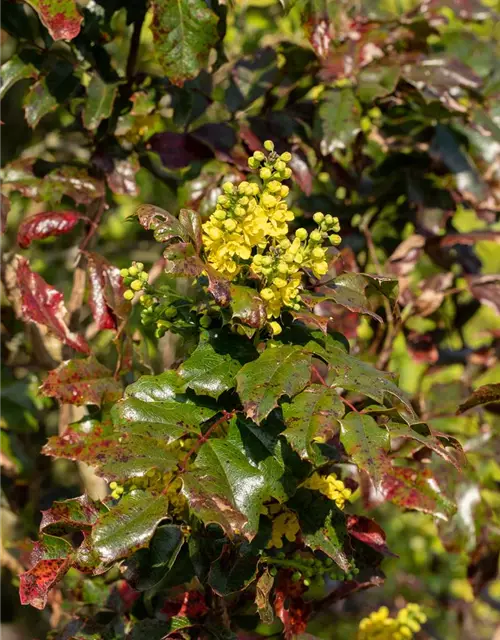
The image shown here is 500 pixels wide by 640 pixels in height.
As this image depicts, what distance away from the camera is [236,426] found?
0.96 metres

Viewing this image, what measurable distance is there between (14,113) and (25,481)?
1.02 meters

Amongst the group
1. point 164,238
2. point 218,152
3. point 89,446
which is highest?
point 164,238

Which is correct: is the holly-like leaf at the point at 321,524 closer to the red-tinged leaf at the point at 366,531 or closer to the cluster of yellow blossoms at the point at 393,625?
the red-tinged leaf at the point at 366,531

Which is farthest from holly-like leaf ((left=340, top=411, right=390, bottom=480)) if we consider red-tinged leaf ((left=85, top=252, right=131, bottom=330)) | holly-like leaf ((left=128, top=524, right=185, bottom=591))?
red-tinged leaf ((left=85, top=252, right=131, bottom=330))

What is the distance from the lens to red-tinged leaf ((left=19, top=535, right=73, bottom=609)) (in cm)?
93

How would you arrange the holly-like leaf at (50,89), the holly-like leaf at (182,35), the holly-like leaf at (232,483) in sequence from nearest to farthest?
1. the holly-like leaf at (232,483)
2. the holly-like leaf at (182,35)
3. the holly-like leaf at (50,89)

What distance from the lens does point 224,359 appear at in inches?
38.4

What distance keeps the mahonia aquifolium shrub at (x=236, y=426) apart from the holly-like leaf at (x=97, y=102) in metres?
0.38

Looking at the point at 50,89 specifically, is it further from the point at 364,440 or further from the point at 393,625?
the point at 393,625

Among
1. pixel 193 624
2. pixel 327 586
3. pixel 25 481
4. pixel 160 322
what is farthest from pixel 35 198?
pixel 327 586

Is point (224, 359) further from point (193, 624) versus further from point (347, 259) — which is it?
point (347, 259)

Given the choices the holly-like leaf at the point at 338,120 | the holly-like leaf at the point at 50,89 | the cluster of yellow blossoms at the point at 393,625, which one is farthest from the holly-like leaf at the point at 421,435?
the holly-like leaf at the point at 50,89

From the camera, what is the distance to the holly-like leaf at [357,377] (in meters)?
0.94

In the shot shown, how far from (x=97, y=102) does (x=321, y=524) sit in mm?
722
